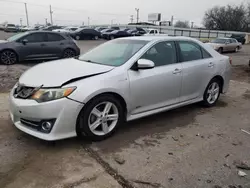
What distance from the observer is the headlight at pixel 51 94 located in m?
3.24

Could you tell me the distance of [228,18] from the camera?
64312mm

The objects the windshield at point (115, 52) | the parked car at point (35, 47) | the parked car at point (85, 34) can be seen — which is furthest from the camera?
the parked car at point (85, 34)

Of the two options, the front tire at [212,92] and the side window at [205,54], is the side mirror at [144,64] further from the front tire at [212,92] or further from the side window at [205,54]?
the front tire at [212,92]

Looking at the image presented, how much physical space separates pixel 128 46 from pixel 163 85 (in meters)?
0.92

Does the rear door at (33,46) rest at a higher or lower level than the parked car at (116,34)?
higher

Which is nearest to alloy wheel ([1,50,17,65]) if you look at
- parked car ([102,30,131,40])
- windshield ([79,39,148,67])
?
→ windshield ([79,39,148,67])

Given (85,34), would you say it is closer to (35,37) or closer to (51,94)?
(35,37)

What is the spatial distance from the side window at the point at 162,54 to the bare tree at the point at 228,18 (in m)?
65.9

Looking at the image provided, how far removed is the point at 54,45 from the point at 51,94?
9048 mm

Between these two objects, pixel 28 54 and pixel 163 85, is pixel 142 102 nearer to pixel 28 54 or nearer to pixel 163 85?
pixel 163 85

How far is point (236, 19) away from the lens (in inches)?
2483

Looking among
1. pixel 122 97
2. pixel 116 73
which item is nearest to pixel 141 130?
pixel 122 97

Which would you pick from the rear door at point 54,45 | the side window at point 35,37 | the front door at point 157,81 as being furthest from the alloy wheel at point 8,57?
the front door at point 157,81

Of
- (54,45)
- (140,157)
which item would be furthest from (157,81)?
(54,45)
